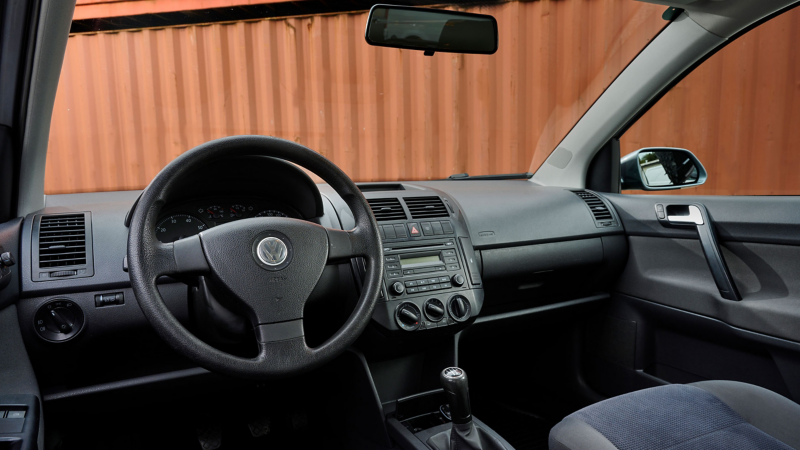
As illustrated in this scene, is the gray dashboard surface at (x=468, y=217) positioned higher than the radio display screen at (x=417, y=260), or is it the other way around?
the gray dashboard surface at (x=468, y=217)

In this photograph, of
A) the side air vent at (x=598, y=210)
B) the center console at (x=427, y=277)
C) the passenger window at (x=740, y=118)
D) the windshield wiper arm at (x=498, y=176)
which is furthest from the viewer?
the windshield wiper arm at (x=498, y=176)

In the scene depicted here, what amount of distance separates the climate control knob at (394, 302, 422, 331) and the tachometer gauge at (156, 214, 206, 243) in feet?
2.17

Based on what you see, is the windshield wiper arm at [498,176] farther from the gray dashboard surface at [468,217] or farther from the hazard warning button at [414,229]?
the hazard warning button at [414,229]

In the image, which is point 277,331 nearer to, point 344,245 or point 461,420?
point 344,245

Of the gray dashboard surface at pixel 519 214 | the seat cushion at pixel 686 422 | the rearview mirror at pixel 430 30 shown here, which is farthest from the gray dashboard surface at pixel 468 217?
the seat cushion at pixel 686 422

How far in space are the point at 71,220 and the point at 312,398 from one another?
1135 mm

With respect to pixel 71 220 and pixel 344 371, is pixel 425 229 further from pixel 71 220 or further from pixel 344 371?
pixel 71 220

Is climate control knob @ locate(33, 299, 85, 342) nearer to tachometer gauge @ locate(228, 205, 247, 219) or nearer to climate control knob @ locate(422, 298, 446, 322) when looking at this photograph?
tachometer gauge @ locate(228, 205, 247, 219)

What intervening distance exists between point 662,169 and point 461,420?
5.45 ft

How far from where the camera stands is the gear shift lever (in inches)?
59.1

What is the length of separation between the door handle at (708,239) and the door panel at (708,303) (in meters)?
0.03

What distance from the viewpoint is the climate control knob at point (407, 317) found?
67.8 inches

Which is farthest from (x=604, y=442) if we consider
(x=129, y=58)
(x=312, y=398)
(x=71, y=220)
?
(x=129, y=58)

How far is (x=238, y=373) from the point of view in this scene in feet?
3.80
